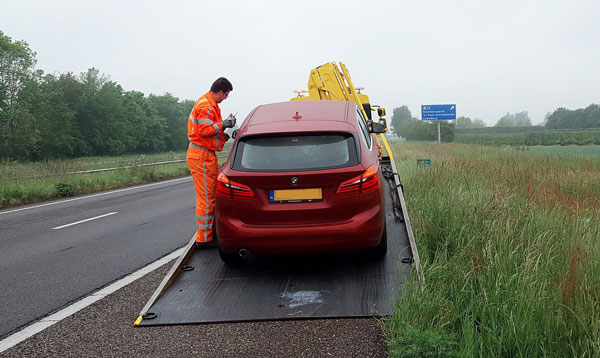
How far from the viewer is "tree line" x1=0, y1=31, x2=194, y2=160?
5466 cm

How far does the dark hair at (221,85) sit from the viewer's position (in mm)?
6320

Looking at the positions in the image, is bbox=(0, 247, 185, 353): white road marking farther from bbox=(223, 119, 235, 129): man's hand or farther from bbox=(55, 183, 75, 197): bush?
bbox=(55, 183, 75, 197): bush

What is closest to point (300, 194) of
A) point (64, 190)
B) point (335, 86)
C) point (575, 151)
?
point (335, 86)

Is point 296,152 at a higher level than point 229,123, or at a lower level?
lower

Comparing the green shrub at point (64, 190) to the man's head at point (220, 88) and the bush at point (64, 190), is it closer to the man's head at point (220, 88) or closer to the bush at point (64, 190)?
the bush at point (64, 190)

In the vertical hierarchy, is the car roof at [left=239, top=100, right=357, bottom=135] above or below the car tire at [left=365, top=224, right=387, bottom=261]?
above

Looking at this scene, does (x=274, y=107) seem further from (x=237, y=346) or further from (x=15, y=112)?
(x=15, y=112)

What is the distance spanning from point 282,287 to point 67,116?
71930 millimetres

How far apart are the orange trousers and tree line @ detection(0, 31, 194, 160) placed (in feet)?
129

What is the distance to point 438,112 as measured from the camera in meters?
45.6

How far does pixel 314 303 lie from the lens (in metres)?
4.48

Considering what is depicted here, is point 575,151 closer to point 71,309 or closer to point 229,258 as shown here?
point 229,258

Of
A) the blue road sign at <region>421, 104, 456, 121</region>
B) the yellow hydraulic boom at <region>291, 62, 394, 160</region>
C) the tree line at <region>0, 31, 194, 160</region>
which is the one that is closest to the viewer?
the yellow hydraulic boom at <region>291, 62, 394, 160</region>

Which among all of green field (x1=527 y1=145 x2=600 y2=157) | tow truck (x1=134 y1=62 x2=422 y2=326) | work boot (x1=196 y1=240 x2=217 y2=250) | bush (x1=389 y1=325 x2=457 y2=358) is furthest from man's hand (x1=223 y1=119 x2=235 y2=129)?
green field (x1=527 y1=145 x2=600 y2=157)
